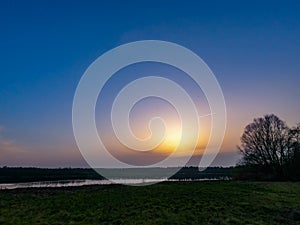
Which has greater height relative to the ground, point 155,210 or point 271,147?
point 271,147

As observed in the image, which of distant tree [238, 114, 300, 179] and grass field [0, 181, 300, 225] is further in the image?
distant tree [238, 114, 300, 179]

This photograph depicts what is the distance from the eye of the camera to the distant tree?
6106 centimetres

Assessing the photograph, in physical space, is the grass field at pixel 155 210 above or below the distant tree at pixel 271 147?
below

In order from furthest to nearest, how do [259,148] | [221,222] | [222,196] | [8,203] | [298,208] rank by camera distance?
[259,148] < [222,196] < [8,203] < [298,208] < [221,222]

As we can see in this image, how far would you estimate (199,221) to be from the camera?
18656 mm

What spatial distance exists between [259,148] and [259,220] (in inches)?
1844

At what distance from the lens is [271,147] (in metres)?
63.2

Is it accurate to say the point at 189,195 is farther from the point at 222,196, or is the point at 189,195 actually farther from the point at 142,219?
the point at 142,219

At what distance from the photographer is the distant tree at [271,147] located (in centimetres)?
6106

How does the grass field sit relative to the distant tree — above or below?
below

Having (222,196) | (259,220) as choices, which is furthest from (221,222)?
(222,196)

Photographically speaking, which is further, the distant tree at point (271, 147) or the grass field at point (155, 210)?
the distant tree at point (271, 147)

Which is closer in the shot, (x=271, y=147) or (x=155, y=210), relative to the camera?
(x=155, y=210)

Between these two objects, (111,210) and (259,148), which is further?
(259,148)
